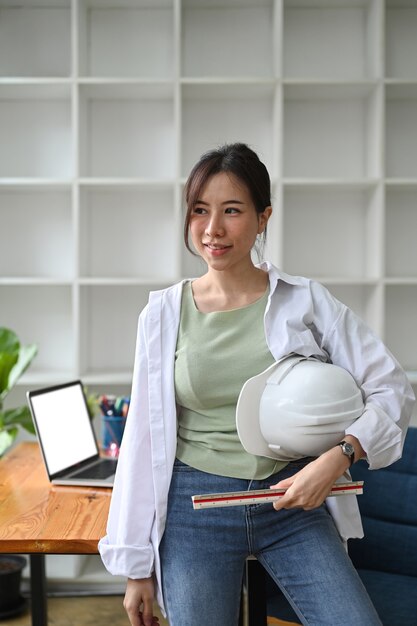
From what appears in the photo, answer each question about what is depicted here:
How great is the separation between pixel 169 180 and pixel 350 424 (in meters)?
1.92

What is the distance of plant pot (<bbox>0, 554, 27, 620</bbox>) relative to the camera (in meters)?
2.99

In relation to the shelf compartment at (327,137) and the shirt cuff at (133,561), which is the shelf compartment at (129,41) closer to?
the shelf compartment at (327,137)

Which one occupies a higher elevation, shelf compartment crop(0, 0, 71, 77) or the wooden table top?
shelf compartment crop(0, 0, 71, 77)

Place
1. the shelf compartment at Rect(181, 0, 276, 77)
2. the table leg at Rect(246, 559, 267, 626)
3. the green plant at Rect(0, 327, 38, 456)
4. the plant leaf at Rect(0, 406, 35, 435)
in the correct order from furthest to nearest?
the shelf compartment at Rect(181, 0, 276, 77) → the plant leaf at Rect(0, 406, 35, 435) → the green plant at Rect(0, 327, 38, 456) → the table leg at Rect(246, 559, 267, 626)

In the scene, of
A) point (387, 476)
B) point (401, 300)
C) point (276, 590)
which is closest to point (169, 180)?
point (401, 300)

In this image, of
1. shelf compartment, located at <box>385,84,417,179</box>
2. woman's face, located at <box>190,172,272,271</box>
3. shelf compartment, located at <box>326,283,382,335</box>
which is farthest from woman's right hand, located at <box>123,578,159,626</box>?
shelf compartment, located at <box>385,84,417,179</box>

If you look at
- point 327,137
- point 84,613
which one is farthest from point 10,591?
point 327,137

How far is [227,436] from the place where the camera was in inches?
59.3

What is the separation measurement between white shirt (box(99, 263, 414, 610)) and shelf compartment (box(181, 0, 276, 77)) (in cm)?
209

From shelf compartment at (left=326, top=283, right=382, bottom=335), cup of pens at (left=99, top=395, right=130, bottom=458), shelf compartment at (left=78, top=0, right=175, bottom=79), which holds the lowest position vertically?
cup of pens at (left=99, top=395, right=130, bottom=458)

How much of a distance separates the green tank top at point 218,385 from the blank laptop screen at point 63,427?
2.19 ft

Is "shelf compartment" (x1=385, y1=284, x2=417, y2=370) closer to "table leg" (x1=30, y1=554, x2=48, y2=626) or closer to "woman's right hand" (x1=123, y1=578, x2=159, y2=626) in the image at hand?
"table leg" (x1=30, y1=554, x2=48, y2=626)

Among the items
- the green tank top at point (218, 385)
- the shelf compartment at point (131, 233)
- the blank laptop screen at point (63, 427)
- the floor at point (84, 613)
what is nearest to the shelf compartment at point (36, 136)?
the shelf compartment at point (131, 233)

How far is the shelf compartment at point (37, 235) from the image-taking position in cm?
347
